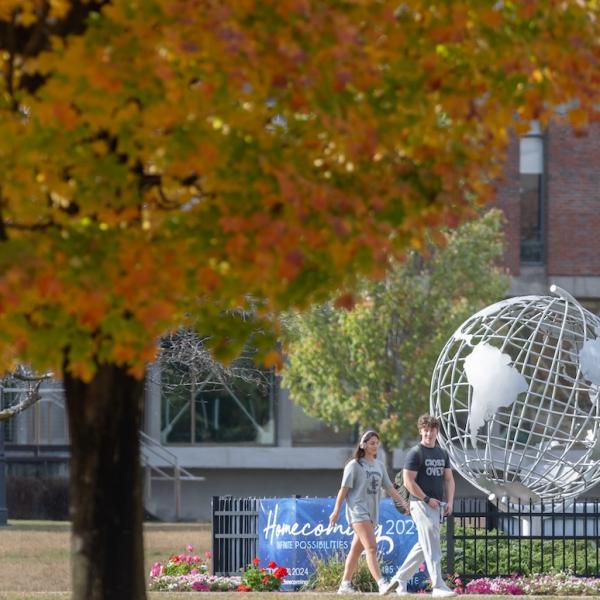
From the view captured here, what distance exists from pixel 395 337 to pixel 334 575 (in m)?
14.9

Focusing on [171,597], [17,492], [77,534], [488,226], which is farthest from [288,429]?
[77,534]

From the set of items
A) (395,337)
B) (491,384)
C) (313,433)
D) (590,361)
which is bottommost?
(313,433)

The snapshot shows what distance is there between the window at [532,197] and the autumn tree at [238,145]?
32052mm

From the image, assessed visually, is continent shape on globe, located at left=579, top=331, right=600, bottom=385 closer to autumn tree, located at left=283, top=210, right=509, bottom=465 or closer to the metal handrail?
autumn tree, located at left=283, top=210, right=509, bottom=465

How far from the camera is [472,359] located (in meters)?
19.1

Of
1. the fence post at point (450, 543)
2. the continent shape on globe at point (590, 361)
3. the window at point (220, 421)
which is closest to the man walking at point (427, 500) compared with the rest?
the fence post at point (450, 543)

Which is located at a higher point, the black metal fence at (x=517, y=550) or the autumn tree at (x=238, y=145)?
Answer: the autumn tree at (x=238, y=145)

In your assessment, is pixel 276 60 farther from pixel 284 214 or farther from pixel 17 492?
pixel 17 492

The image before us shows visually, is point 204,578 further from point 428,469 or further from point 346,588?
point 428,469

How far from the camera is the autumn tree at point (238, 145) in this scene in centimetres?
691

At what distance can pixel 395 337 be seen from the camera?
3152cm

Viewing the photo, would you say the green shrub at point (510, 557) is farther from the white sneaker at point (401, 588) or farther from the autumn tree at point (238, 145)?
the autumn tree at point (238, 145)

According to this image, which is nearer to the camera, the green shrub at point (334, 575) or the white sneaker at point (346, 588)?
the white sneaker at point (346, 588)

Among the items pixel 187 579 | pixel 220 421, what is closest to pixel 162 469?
pixel 220 421
